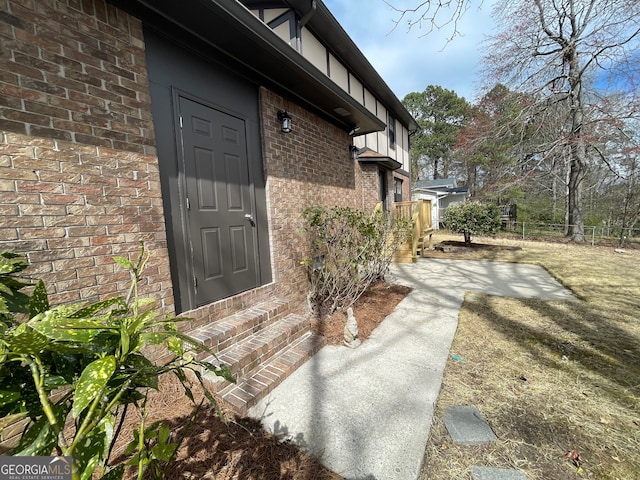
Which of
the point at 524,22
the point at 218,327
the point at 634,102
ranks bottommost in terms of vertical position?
the point at 218,327

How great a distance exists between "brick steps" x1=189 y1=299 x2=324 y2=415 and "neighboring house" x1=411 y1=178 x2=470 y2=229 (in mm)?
18426

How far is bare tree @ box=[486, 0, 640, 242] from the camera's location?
9.23 m

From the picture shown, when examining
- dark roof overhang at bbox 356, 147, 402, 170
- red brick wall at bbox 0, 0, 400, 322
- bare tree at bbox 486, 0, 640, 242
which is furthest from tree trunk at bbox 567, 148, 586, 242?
red brick wall at bbox 0, 0, 400, 322

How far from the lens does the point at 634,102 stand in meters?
9.17

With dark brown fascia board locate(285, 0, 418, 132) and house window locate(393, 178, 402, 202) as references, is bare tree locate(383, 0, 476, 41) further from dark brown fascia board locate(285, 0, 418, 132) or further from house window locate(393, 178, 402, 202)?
house window locate(393, 178, 402, 202)

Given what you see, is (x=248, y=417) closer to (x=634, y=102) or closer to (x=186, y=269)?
(x=186, y=269)

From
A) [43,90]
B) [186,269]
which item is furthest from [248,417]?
[43,90]

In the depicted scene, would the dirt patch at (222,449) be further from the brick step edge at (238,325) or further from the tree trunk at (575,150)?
the tree trunk at (575,150)

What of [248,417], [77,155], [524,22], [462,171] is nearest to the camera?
[77,155]

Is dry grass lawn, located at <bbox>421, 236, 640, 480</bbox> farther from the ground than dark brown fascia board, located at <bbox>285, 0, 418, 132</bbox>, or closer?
closer

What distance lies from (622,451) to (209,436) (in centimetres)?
272

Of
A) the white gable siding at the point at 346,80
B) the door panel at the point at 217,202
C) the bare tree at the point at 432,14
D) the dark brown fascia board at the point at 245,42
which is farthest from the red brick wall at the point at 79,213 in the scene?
the white gable siding at the point at 346,80

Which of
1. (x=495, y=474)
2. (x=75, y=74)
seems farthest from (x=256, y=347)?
(x=75, y=74)

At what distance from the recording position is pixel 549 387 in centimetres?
238
